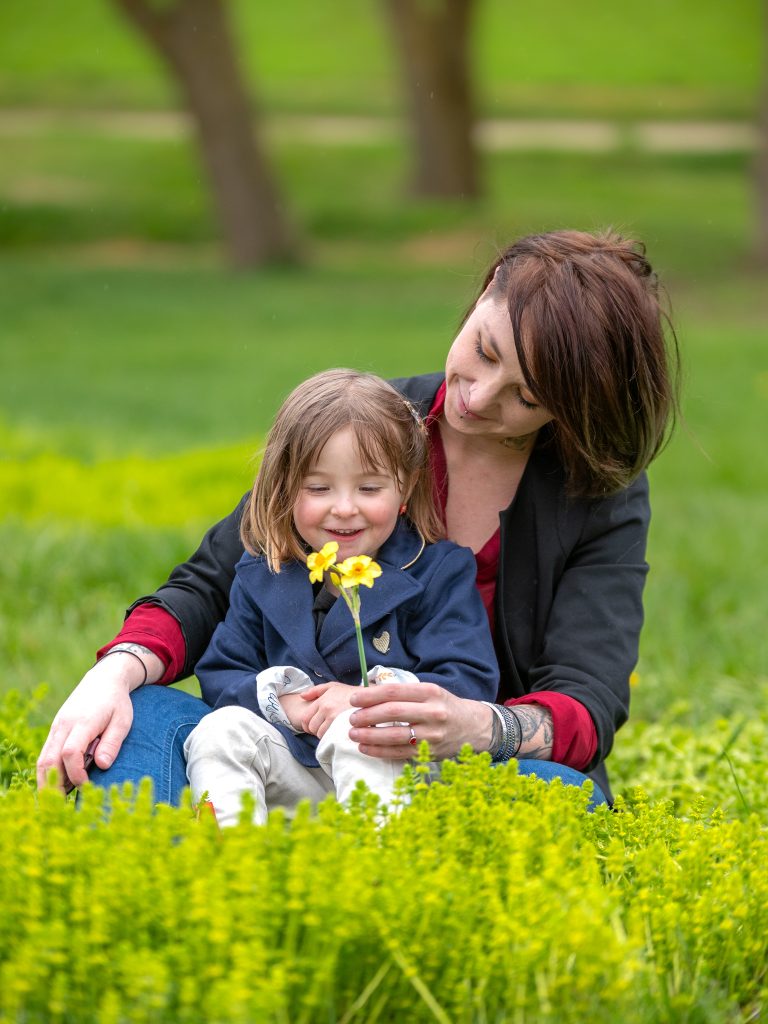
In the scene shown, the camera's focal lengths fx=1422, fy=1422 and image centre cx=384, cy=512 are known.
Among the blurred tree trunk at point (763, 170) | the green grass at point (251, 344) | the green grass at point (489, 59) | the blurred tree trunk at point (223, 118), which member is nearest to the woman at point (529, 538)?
the green grass at point (251, 344)

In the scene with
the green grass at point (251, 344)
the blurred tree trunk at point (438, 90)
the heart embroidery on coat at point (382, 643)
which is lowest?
the heart embroidery on coat at point (382, 643)

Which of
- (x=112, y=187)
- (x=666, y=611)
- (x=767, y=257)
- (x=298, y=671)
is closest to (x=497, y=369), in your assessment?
(x=298, y=671)

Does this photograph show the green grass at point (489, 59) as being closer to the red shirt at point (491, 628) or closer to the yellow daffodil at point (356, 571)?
the red shirt at point (491, 628)

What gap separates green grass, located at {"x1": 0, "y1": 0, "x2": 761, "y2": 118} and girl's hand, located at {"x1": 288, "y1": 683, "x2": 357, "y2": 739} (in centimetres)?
A: 3671

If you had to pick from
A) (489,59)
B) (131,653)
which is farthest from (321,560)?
(489,59)

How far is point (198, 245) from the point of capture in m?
24.0

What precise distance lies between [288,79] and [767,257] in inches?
996

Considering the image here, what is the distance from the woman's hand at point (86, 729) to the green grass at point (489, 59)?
36589 mm

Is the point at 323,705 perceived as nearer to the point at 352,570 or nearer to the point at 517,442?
the point at 352,570

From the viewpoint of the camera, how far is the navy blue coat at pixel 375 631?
2.87 meters

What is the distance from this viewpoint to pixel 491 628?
3.24 m

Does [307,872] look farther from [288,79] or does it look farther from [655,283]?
[288,79]

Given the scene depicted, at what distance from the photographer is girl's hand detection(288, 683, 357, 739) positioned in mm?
2770

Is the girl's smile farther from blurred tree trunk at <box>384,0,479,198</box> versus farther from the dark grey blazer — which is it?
blurred tree trunk at <box>384,0,479,198</box>
